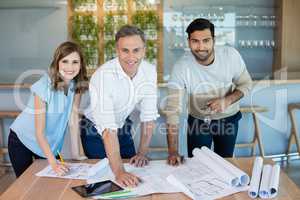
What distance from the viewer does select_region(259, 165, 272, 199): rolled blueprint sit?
62.6 inches

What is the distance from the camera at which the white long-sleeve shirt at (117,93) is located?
6.26 feet

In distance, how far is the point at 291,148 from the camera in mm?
4137

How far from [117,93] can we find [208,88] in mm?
753

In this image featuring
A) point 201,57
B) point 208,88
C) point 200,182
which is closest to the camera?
point 200,182

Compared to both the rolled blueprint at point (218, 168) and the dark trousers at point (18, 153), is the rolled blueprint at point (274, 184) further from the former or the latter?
the dark trousers at point (18, 153)

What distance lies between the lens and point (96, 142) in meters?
2.28

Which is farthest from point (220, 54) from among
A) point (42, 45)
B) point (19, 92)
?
point (42, 45)

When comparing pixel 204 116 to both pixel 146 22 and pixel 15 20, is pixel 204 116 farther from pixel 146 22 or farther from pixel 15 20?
pixel 15 20

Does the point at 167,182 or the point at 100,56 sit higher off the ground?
the point at 100,56

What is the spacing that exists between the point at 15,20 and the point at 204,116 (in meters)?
3.18

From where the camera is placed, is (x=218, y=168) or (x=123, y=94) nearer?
(x=218, y=168)

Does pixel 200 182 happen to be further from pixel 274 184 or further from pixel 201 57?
pixel 201 57

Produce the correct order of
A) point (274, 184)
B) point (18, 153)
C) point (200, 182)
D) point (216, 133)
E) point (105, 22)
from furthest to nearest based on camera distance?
point (105, 22)
point (216, 133)
point (18, 153)
point (200, 182)
point (274, 184)

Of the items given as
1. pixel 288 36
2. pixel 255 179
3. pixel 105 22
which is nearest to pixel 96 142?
pixel 255 179
